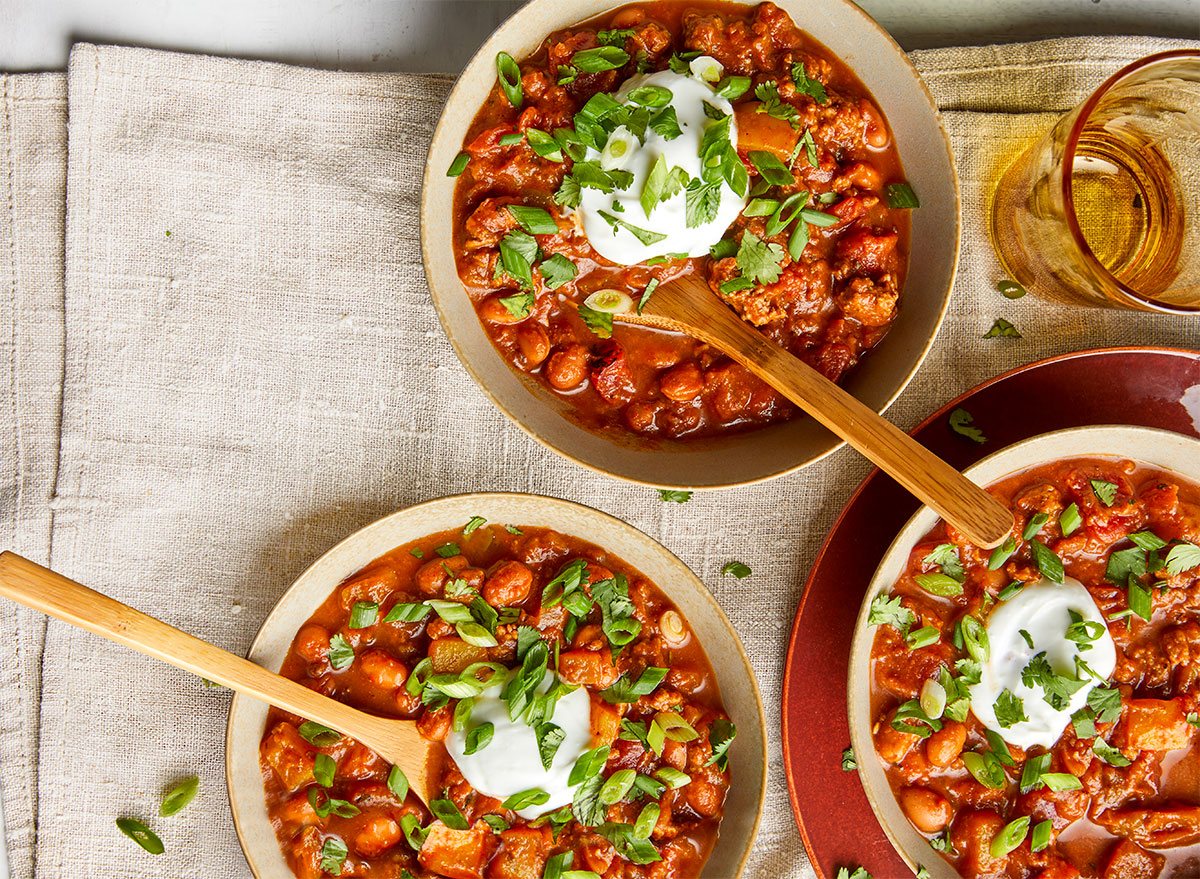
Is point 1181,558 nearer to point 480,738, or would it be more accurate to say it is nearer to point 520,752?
point 520,752

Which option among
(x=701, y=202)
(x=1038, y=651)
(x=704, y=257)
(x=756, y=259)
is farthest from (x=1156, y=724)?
(x=701, y=202)


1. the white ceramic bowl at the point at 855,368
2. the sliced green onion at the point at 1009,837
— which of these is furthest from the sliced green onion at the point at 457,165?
the sliced green onion at the point at 1009,837

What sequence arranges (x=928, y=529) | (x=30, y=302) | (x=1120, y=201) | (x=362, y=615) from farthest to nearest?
(x=30, y=302)
(x=1120, y=201)
(x=362, y=615)
(x=928, y=529)

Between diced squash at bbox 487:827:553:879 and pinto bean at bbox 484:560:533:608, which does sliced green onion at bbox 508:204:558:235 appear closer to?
pinto bean at bbox 484:560:533:608

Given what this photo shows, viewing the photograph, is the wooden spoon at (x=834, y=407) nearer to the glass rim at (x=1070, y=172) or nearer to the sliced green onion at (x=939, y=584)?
the sliced green onion at (x=939, y=584)

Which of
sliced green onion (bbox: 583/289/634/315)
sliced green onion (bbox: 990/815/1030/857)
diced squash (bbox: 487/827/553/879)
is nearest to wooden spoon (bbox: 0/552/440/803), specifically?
diced squash (bbox: 487/827/553/879)
